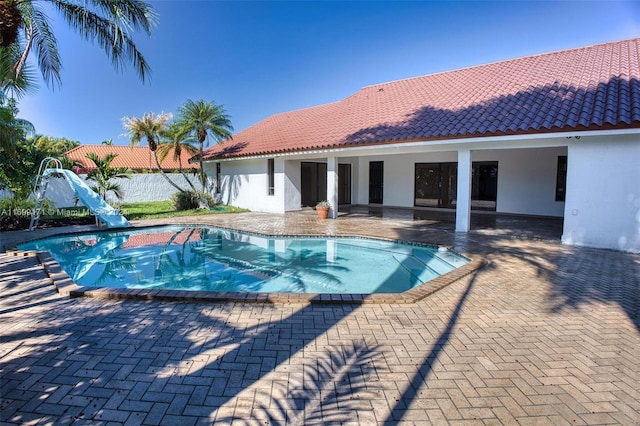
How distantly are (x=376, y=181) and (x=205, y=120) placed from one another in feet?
34.6

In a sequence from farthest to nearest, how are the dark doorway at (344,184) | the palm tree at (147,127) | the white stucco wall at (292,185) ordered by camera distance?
the dark doorway at (344,184) < the palm tree at (147,127) < the white stucco wall at (292,185)

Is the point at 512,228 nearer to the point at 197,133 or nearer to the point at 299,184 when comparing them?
the point at 299,184

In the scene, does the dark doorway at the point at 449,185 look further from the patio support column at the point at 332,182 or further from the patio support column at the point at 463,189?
the patio support column at the point at 463,189

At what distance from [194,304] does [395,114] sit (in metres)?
13.2

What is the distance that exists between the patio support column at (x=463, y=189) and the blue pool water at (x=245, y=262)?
110 inches

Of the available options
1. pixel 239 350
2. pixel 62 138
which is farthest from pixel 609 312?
pixel 62 138

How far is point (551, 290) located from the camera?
6.22 metres

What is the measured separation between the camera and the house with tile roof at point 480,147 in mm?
9492

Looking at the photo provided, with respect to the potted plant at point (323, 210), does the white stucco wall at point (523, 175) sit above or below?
above

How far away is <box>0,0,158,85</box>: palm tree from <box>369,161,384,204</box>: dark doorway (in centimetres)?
1324

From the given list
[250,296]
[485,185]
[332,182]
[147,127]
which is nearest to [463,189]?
[332,182]

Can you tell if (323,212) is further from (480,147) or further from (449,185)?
(449,185)

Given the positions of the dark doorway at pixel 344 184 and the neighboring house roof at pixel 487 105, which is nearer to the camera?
the neighboring house roof at pixel 487 105

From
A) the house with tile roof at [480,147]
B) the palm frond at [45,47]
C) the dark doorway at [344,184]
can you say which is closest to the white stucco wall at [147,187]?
the house with tile roof at [480,147]
